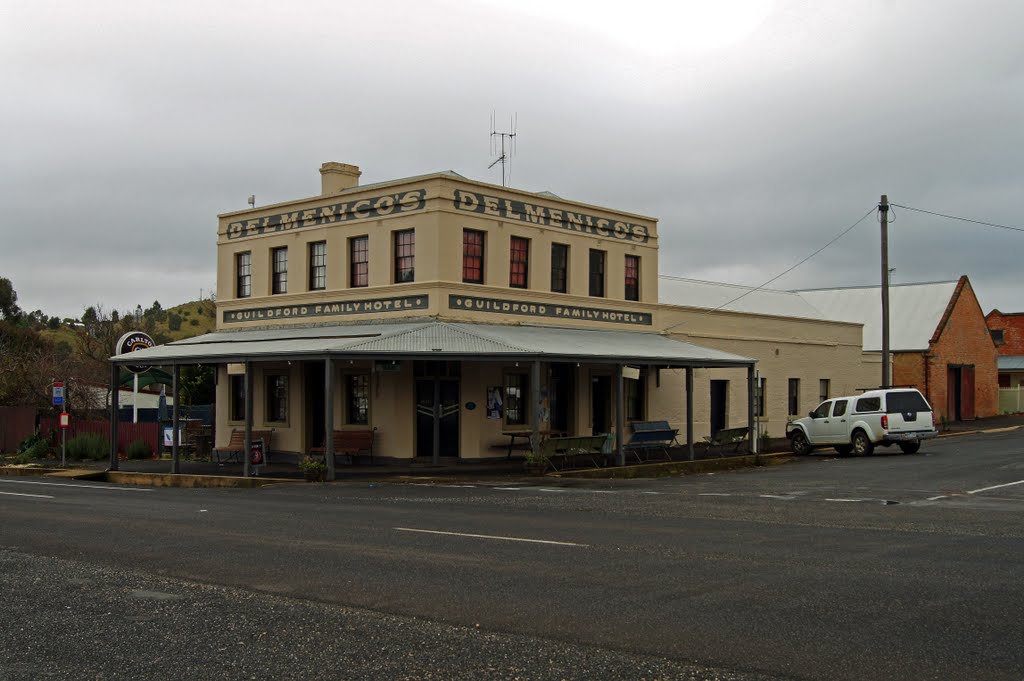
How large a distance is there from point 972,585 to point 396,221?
19.4 m

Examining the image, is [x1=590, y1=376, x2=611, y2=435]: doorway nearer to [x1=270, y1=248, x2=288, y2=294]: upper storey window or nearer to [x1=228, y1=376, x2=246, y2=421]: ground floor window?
[x1=270, y1=248, x2=288, y2=294]: upper storey window

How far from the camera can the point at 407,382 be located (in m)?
26.1

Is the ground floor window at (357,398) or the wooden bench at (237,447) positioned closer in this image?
the ground floor window at (357,398)

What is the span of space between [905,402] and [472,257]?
13.3m

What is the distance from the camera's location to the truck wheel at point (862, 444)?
29.8m

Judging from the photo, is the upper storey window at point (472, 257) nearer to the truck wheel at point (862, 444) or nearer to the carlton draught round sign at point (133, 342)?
the carlton draught round sign at point (133, 342)

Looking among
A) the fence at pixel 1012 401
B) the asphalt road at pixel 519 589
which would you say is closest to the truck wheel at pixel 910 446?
the asphalt road at pixel 519 589

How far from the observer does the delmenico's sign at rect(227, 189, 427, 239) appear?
26266 mm

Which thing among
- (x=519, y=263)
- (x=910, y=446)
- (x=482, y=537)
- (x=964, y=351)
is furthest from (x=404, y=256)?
(x=964, y=351)

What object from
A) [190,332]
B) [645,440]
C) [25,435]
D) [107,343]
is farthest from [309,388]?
[190,332]

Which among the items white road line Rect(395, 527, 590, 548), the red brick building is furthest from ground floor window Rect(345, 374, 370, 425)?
the red brick building

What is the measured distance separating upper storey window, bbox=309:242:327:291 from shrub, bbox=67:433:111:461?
9737 mm

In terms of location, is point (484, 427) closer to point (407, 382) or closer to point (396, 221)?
point (407, 382)

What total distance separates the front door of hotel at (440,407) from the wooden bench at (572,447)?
2932mm
